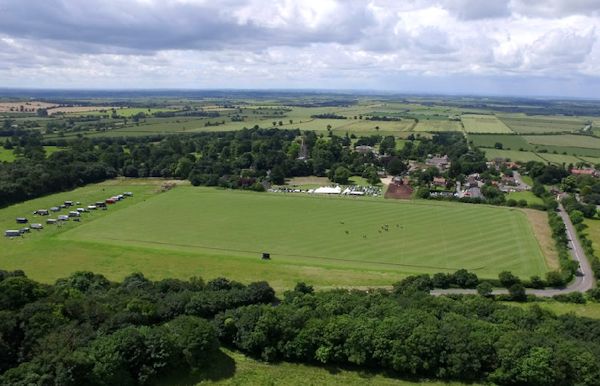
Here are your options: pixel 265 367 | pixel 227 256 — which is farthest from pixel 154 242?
pixel 265 367

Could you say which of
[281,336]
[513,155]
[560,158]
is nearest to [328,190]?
[281,336]

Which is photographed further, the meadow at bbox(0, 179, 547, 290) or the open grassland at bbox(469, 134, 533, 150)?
the open grassland at bbox(469, 134, 533, 150)

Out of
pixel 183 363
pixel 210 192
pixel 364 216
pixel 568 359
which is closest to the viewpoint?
pixel 568 359

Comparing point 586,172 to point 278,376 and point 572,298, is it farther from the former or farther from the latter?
point 278,376

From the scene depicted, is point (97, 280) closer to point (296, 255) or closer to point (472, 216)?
point (296, 255)

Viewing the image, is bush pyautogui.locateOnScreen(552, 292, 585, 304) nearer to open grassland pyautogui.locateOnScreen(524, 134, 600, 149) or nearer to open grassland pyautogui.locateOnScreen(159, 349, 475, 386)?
open grassland pyautogui.locateOnScreen(159, 349, 475, 386)

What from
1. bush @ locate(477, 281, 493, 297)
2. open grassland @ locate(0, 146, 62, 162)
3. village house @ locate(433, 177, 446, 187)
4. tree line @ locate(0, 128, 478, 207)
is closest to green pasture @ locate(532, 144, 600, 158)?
tree line @ locate(0, 128, 478, 207)
